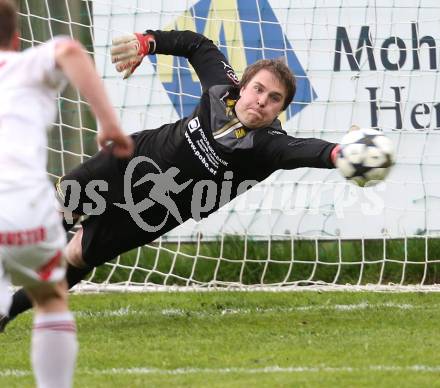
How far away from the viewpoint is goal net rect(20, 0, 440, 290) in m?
8.78

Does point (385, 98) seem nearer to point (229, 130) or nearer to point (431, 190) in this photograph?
point (431, 190)

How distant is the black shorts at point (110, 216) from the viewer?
252 inches

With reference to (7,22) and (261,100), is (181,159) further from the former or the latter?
(7,22)

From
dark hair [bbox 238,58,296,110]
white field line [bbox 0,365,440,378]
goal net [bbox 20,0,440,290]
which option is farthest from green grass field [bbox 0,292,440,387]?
dark hair [bbox 238,58,296,110]

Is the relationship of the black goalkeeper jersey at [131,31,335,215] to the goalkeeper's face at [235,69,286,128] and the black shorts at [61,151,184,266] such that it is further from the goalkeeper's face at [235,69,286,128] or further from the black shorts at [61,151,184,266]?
the black shorts at [61,151,184,266]

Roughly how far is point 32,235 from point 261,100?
2378mm

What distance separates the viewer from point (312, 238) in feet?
29.1

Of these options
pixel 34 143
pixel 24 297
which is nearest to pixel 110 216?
pixel 24 297

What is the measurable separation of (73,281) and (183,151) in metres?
1.02

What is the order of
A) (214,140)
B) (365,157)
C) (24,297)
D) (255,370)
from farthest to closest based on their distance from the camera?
(24,297) → (214,140) → (255,370) → (365,157)

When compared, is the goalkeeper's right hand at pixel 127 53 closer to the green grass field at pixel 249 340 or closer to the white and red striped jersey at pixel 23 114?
the green grass field at pixel 249 340

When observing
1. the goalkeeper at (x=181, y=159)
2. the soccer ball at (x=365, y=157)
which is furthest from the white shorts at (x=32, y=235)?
the goalkeeper at (x=181, y=159)

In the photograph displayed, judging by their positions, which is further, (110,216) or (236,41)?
(236,41)

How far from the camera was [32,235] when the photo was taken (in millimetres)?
3928
